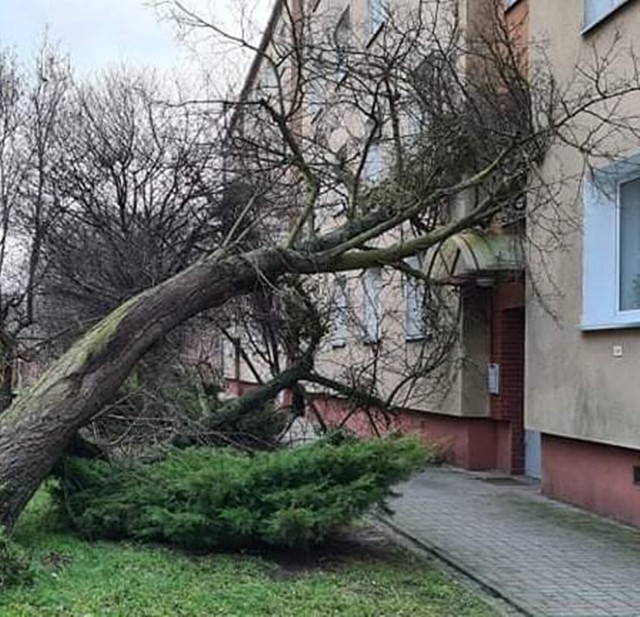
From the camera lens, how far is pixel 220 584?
24.0 ft

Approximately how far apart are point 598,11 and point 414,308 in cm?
608

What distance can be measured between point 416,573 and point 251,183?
349 inches

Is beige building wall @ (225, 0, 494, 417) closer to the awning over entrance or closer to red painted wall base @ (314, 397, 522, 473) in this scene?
red painted wall base @ (314, 397, 522, 473)

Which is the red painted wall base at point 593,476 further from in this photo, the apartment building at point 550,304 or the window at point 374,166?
the window at point 374,166

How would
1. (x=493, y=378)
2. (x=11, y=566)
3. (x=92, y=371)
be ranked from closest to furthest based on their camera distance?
(x=11, y=566) → (x=92, y=371) → (x=493, y=378)

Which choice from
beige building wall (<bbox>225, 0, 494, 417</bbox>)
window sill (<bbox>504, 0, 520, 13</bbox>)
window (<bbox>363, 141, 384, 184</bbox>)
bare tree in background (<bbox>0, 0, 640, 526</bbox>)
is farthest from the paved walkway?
window sill (<bbox>504, 0, 520, 13</bbox>)

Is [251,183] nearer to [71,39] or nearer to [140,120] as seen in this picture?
[140,120]

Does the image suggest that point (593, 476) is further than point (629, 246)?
Yes

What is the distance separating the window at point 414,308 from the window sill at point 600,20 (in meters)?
4.09

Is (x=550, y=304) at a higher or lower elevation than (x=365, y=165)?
lower

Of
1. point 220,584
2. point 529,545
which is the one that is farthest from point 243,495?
point 529,545

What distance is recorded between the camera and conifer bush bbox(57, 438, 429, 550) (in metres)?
8.12

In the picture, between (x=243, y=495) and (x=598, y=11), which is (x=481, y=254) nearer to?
(x=598, y=11)

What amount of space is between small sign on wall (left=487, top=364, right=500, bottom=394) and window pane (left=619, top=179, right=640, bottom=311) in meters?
3.90
